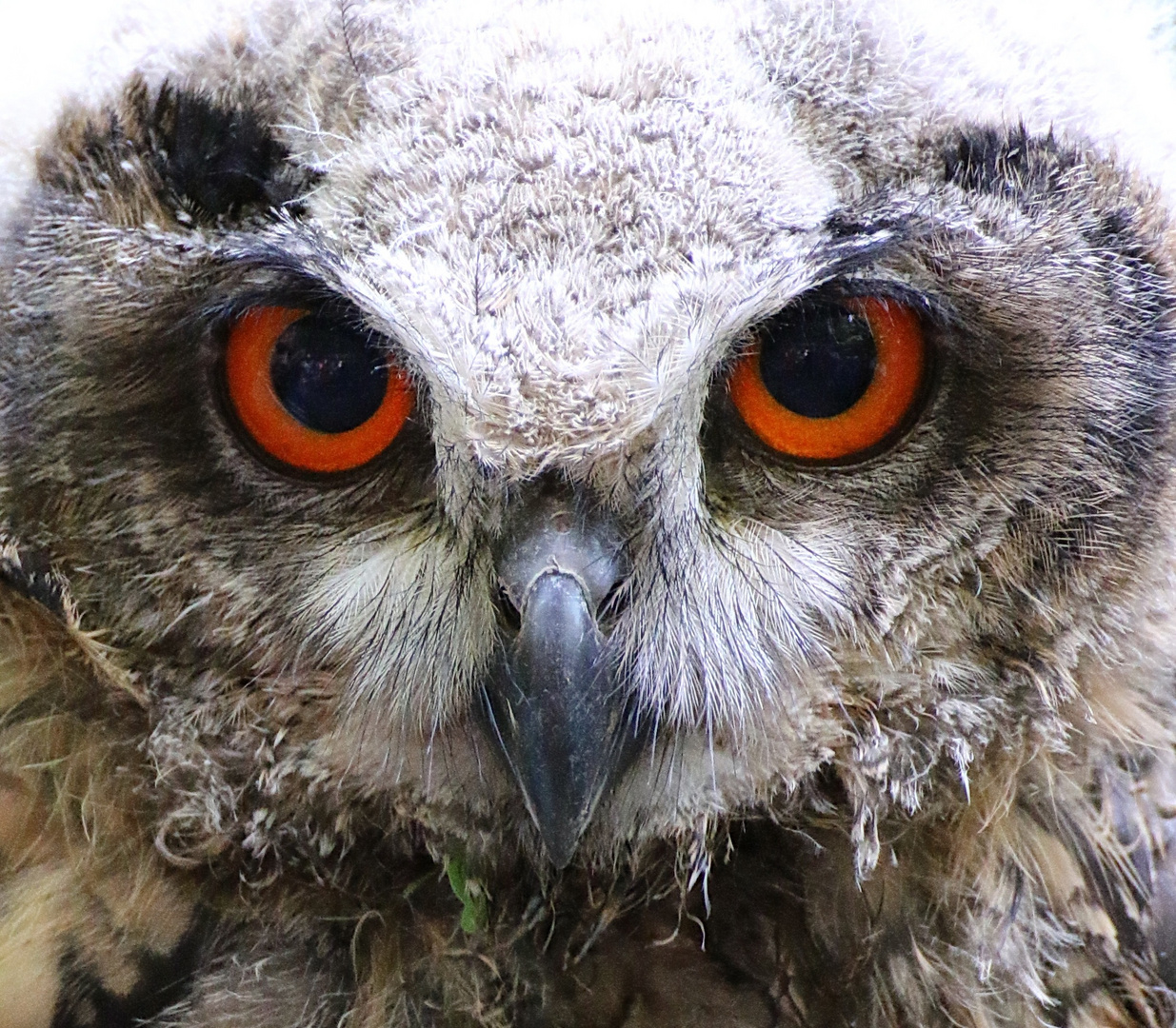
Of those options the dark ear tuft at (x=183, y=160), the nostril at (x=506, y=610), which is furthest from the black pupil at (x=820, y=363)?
the dark ear tuft at (x=183, y=160)

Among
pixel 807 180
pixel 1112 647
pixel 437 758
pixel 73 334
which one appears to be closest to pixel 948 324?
pixel 807 180

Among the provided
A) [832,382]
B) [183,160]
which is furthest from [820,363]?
[183,160]

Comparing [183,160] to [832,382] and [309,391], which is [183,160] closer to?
[309,391]

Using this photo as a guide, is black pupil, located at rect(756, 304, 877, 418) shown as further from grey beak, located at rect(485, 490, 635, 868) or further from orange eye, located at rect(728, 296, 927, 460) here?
grey beak, located at rect(485, 490, 635, 868)

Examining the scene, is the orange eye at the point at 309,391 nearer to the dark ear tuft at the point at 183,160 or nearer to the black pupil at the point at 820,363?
the dark ear tuft at the point at 183,160

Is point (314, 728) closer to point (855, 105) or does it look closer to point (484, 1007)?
point (484, 1007)

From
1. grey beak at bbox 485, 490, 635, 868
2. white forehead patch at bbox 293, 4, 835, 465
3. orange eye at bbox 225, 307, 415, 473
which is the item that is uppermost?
white forehead patch at bbox 293, 4, 835, 465

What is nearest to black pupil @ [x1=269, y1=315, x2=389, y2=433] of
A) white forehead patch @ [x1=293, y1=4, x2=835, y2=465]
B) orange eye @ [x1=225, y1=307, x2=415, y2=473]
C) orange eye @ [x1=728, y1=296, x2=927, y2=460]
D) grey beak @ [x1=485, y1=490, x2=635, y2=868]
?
orange eye @ [x1=225, y1=307, x2=415, y2=473]
